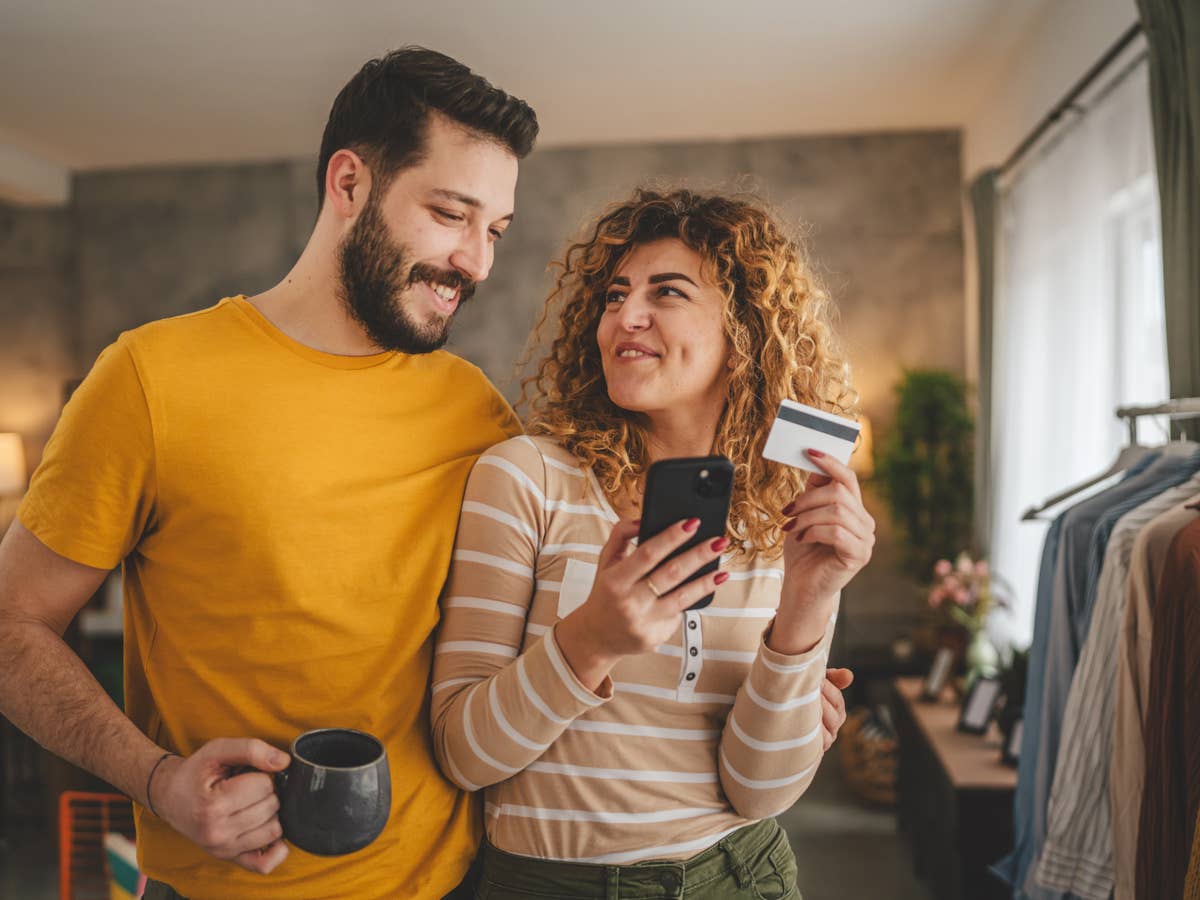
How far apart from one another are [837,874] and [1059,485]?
1704 mm

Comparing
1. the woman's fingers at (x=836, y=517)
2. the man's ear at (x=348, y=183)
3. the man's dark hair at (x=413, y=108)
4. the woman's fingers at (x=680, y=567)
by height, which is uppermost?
the man's dark hair at (x=413, y=108)

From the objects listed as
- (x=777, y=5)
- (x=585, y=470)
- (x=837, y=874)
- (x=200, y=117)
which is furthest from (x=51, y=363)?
(x=585, y=470)

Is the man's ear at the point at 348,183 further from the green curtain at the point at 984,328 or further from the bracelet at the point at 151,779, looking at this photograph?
the green curtain at the point at 984,328

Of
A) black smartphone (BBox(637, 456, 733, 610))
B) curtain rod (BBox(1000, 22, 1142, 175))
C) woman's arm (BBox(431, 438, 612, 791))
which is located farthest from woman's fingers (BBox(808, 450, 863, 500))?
curtain rod (BBox(1000, 22, 1142, 175))

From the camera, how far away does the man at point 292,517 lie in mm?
1133

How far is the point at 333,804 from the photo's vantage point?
919 millimetres

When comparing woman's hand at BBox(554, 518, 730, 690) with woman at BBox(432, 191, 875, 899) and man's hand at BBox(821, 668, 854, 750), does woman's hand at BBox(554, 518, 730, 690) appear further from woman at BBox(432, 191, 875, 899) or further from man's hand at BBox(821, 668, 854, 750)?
man's hand at BBox(821, 668, 854, 750)

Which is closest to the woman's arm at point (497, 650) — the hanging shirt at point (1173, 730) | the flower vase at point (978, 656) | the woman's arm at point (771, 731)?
the woman's arm at point (771, 731)

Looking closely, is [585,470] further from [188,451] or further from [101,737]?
[101,737]

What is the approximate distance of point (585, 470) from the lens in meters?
1.30

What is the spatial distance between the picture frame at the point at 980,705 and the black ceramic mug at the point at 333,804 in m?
2.74

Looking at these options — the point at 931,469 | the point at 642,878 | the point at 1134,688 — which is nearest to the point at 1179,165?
the point at 1134,688

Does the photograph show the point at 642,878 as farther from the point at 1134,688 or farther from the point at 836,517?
the point at 1134,688

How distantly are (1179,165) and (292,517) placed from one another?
216 cm
